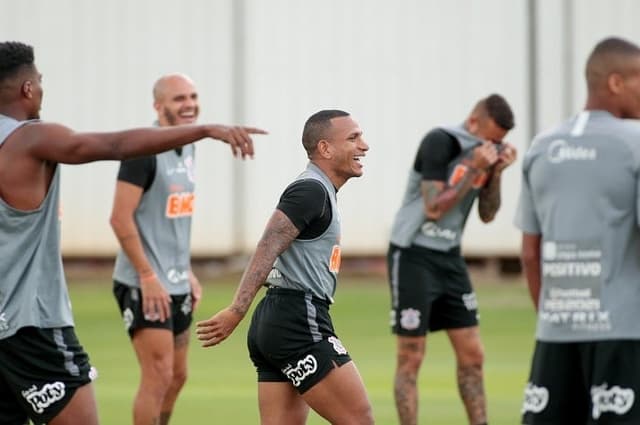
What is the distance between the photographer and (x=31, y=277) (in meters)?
8.34

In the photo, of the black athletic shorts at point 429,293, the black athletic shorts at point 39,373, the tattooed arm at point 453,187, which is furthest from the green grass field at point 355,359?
the black athletic shorts at point 39,373

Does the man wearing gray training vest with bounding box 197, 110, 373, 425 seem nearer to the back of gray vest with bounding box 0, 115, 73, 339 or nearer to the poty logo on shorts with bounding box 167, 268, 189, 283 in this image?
the back of gray vest with bounding box 0, 115, 73, 339

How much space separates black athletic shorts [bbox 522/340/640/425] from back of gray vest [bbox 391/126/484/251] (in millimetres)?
4914

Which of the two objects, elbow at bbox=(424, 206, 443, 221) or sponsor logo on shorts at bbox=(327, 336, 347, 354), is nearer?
sponsor logo on shorts at bbox=(327, 336, 347, 354)

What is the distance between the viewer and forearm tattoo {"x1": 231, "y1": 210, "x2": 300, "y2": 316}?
835cm

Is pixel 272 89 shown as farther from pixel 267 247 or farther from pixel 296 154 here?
pixel 267 247

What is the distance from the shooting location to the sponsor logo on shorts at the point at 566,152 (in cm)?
747

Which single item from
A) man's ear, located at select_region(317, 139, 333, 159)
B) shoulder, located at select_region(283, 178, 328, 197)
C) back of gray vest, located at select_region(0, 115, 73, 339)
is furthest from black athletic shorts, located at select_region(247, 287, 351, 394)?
back of gray vest, located at select_region(0, 115, 73, 339)

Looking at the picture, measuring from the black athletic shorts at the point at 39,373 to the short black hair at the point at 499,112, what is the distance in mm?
5175

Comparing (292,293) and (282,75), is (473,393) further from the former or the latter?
(282,75)

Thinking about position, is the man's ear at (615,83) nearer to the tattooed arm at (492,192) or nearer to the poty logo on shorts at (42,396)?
the poty logo on shorts at (42,396)

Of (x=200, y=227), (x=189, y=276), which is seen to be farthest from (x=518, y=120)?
(x=189, y=276)

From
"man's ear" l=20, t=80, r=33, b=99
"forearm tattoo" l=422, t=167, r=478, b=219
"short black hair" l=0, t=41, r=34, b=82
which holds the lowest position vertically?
"forearm tattoo" l=422, t=167, r=478, b=219

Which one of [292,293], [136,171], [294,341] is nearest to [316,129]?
[292,293]
